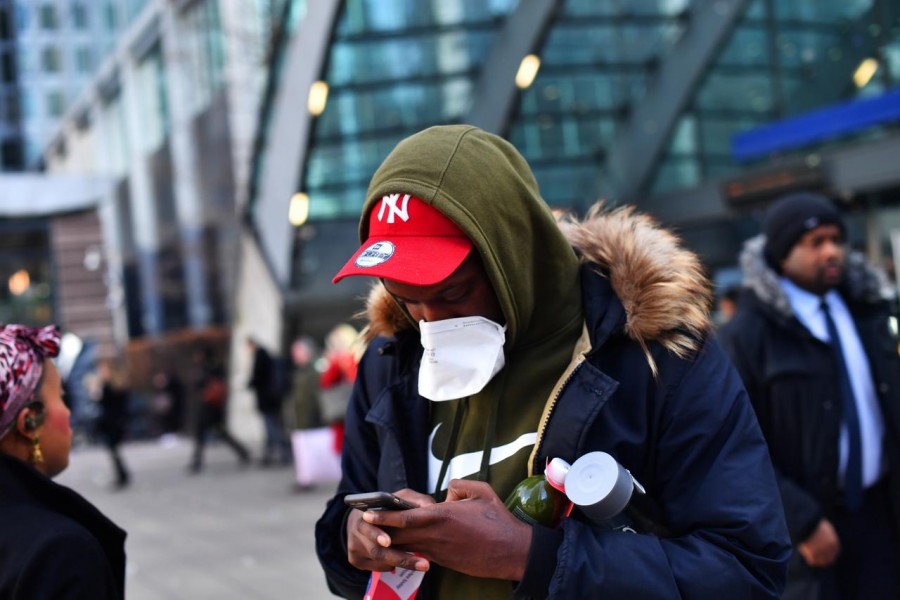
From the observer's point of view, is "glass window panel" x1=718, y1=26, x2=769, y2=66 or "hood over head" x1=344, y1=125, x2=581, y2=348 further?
"glass window panel" x1=718, y1=26, x2=769, y2=66

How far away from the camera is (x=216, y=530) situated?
10523 mm

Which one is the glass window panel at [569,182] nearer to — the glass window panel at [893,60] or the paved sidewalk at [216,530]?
the glass window panel at [893,60]

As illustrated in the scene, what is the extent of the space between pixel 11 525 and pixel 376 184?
103cm

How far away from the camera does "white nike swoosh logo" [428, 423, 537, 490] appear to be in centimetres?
214

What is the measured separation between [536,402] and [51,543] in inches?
39.8

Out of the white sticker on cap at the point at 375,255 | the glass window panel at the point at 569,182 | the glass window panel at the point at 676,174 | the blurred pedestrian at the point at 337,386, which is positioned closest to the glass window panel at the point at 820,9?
the glass window panel at the point at 676,174

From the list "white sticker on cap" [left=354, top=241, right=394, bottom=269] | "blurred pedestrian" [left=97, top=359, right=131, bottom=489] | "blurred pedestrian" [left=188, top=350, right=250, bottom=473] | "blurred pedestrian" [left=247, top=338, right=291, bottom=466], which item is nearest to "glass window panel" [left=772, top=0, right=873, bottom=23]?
"blurred pedestrian" [left=247, top=338, right=291, bottom=466]

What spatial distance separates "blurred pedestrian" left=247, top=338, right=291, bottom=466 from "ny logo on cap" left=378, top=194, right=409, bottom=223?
1423 centimetres

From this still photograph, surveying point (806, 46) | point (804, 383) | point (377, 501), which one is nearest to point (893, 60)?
point (806, 46)

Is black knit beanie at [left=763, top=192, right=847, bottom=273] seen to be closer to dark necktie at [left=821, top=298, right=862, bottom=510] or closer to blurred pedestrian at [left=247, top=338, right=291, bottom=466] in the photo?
dark necktie at [left=821, top=298, right=862, bottom=510]

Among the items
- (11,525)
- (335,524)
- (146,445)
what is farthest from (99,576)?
(146,445)

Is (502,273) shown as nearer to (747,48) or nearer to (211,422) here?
(211,422)

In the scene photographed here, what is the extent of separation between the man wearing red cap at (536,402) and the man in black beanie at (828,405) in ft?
5.47

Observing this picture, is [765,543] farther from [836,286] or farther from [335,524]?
[836,286]
